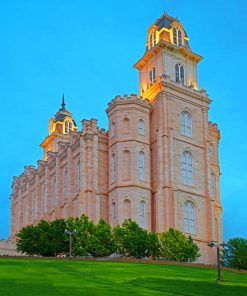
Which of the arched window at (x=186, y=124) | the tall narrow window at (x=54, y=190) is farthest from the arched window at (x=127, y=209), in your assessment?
the tall narrow window at (x=54, y=190)

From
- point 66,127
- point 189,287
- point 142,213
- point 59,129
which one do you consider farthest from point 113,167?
point 189,287

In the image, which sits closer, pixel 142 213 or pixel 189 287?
pixel 189 287

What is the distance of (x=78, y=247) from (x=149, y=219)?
13660 millimetres

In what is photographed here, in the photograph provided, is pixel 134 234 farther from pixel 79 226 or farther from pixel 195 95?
pixel 195 95

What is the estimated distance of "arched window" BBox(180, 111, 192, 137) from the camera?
79125 mm

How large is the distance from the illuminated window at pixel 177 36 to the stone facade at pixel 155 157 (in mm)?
130

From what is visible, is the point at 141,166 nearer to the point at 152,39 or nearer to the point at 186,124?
the point at 186,124

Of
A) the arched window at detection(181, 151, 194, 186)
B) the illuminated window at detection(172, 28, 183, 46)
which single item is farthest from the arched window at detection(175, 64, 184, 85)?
the arched window at detection(181, 151, 194, 186)

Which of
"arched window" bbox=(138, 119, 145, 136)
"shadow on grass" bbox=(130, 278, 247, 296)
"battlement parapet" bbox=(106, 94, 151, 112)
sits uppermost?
"battlement parapet" bbox=(106, 94, 151, 112)

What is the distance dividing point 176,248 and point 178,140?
648 inches

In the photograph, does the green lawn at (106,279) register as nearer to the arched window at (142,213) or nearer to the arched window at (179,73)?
the arched window at (142,213)

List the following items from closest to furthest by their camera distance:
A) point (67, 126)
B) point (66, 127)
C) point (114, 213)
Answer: point (114, 213) < point (66, 127) < point (67, 126)

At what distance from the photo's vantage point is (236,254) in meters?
65.2

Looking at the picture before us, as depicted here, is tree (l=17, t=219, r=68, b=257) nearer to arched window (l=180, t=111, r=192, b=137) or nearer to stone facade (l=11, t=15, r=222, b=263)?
stone facade (l=11, t=15, r=222, b=263)
